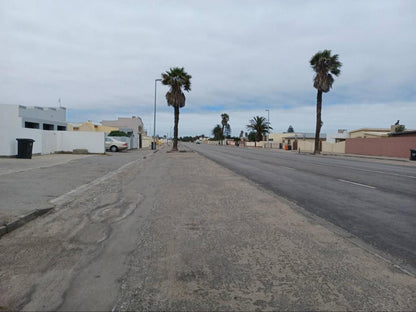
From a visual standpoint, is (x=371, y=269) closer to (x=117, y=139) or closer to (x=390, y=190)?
(x=390, y=190)

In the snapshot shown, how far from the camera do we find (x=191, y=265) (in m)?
4.22

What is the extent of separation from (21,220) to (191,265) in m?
3.79

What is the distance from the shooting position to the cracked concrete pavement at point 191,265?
11.0ft

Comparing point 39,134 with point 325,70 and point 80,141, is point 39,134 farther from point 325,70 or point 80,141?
point 325,70

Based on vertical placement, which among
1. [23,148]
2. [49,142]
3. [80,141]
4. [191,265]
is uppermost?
[80,141]

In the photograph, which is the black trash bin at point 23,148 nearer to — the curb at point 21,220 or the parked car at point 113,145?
the curb at point 21,220

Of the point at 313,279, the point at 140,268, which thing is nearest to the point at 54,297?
the point at 140,268

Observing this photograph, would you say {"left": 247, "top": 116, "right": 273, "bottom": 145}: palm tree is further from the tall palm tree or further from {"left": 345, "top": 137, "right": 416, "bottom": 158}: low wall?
{"left": 345, "top": 137, "right": 416, "bottom": 158}: low wall

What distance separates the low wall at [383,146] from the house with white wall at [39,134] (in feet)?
107

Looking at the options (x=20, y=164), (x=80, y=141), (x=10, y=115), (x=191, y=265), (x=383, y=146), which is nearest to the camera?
(x=191, y=265)

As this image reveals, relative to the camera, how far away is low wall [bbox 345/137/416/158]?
36.3 m

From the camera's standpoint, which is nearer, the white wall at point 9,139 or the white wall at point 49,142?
the white wall at point 9,139

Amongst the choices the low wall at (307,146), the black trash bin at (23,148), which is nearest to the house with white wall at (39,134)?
the black trash bin at (23,148)

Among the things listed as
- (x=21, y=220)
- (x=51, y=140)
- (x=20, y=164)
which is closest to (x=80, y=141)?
(x=51, y=140)
